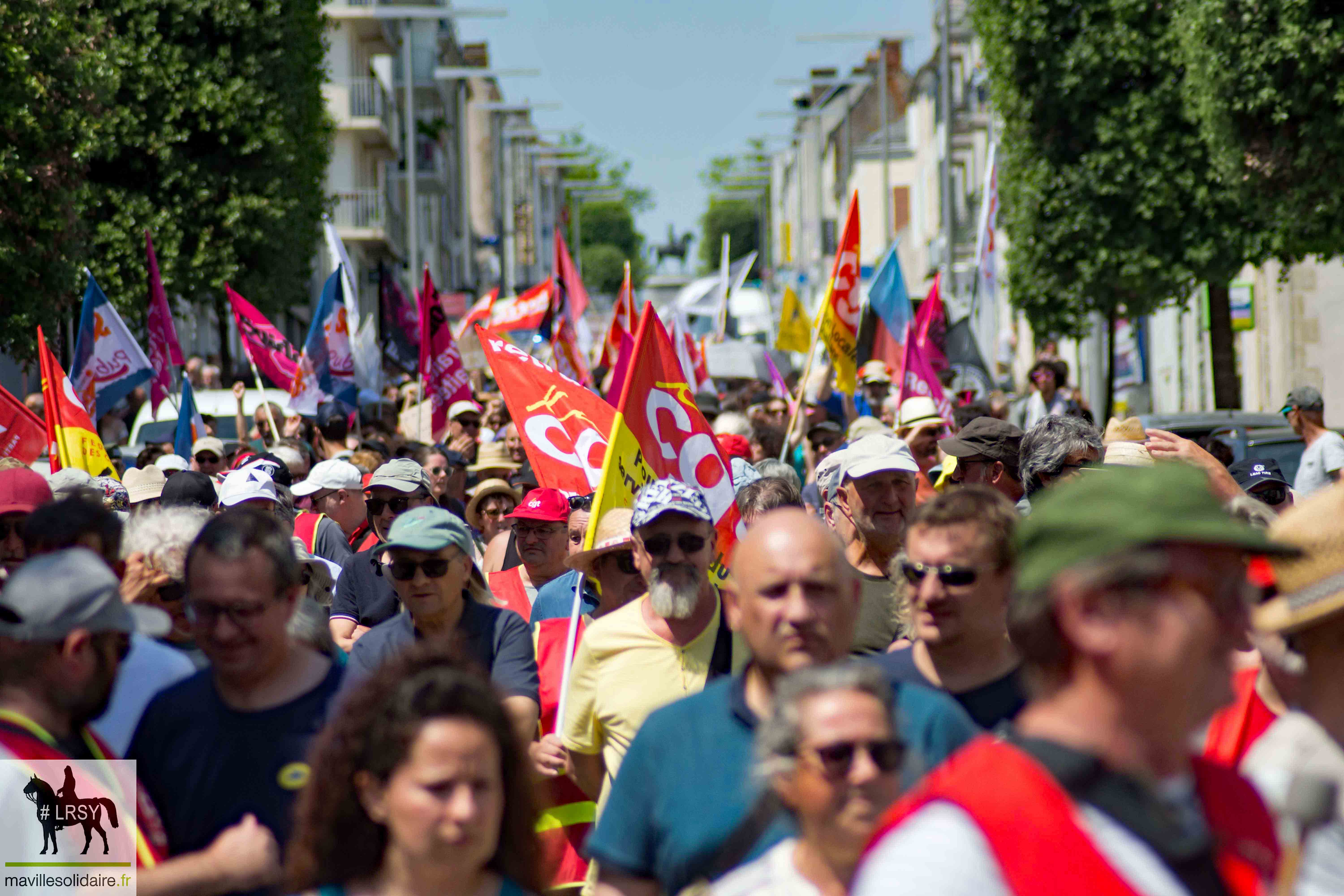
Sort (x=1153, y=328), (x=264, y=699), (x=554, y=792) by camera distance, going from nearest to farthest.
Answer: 1. (x=264, y=699)
2. (x=554, y=792)
3. (x=1153, y=328)

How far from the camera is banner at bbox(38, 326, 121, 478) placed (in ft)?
32.3

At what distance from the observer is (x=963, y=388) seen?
17.3 meters

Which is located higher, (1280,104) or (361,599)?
(1280,104)

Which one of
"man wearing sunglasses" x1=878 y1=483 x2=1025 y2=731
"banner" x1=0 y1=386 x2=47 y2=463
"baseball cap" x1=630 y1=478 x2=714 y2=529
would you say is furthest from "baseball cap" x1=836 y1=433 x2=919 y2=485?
"banner" x1=0 y1=386 x2=47 y2=463

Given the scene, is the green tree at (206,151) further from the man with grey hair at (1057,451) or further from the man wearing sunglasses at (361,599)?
the man with grey hair at (1057,451)

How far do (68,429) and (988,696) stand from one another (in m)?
7.50

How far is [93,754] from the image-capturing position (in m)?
3.41

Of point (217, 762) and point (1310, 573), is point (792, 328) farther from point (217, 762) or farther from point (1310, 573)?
point (1310, 573)

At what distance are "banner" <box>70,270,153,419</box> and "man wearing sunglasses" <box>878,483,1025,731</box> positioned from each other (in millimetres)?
8836

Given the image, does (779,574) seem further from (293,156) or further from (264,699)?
(293,156)

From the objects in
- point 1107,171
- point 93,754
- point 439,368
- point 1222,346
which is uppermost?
point 1107,171

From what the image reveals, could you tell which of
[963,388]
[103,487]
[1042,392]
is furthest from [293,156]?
[103,487]

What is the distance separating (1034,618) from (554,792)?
3048mm

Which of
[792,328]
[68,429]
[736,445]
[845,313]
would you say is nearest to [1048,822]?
[736,445]
